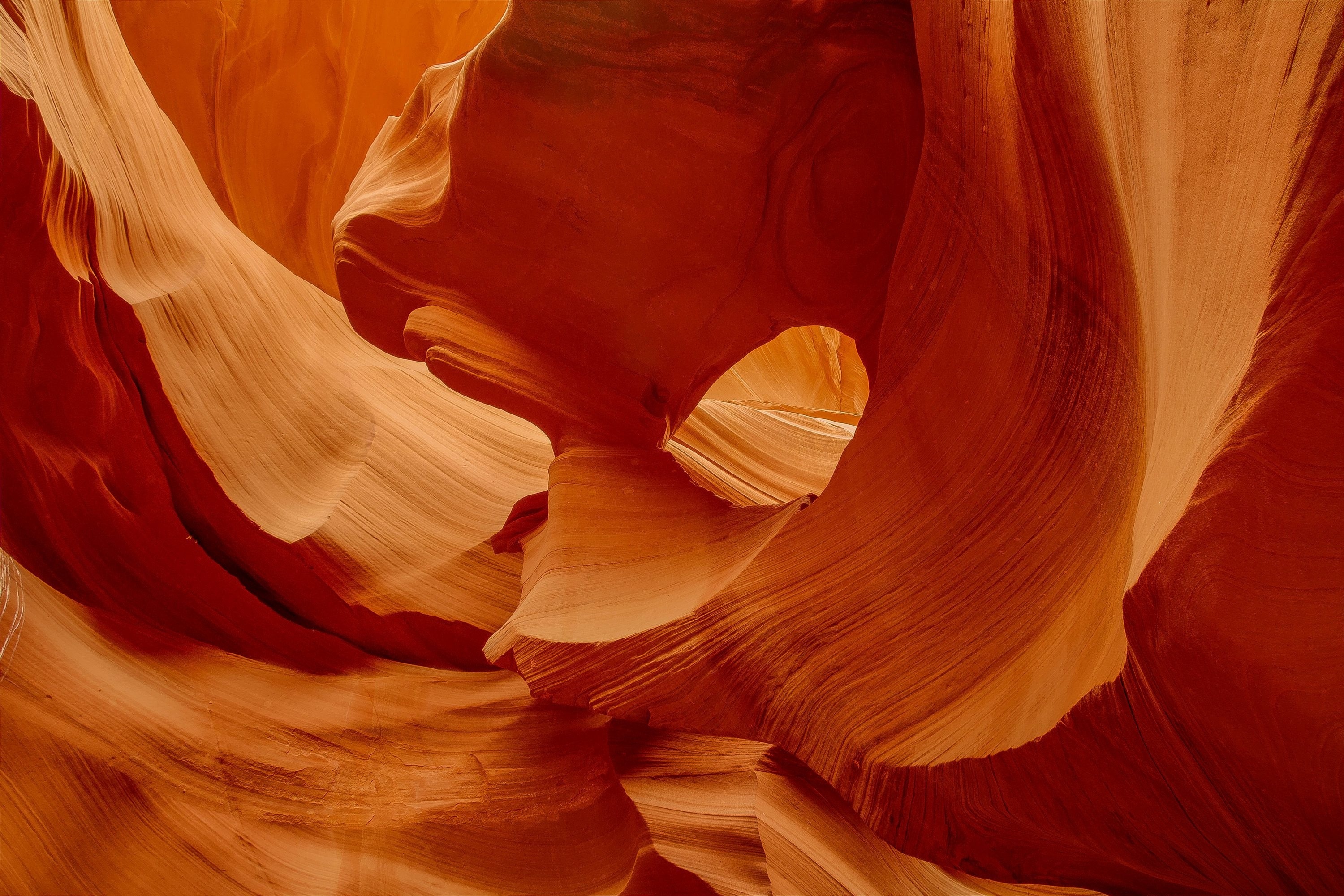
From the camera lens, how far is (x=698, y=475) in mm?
2043

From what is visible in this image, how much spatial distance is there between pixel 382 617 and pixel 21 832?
1.96ft

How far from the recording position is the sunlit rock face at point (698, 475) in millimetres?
752

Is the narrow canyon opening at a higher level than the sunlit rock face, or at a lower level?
higher

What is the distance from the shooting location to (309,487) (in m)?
1.86

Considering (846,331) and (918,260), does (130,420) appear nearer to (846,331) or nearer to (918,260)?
(846,331)

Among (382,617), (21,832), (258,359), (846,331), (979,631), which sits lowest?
(21,832)

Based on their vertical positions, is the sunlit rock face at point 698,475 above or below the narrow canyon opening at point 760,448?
below

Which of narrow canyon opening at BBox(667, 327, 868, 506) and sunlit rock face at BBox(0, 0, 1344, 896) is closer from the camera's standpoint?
sunlit rock face at BBox(0, 0, 1344, 896)

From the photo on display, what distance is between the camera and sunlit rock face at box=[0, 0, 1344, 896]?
752 mm

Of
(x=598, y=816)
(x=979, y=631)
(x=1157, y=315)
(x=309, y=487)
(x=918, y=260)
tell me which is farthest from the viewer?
(x=309, y=487)

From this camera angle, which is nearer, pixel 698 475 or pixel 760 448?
pixel 698 475

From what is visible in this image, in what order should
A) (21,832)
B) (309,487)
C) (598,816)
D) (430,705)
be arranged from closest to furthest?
(21,832)
(598,816)
(430,705)
(309,487)

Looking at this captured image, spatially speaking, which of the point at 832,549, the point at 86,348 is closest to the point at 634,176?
the point at 832,549

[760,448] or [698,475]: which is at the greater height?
[760,448]
